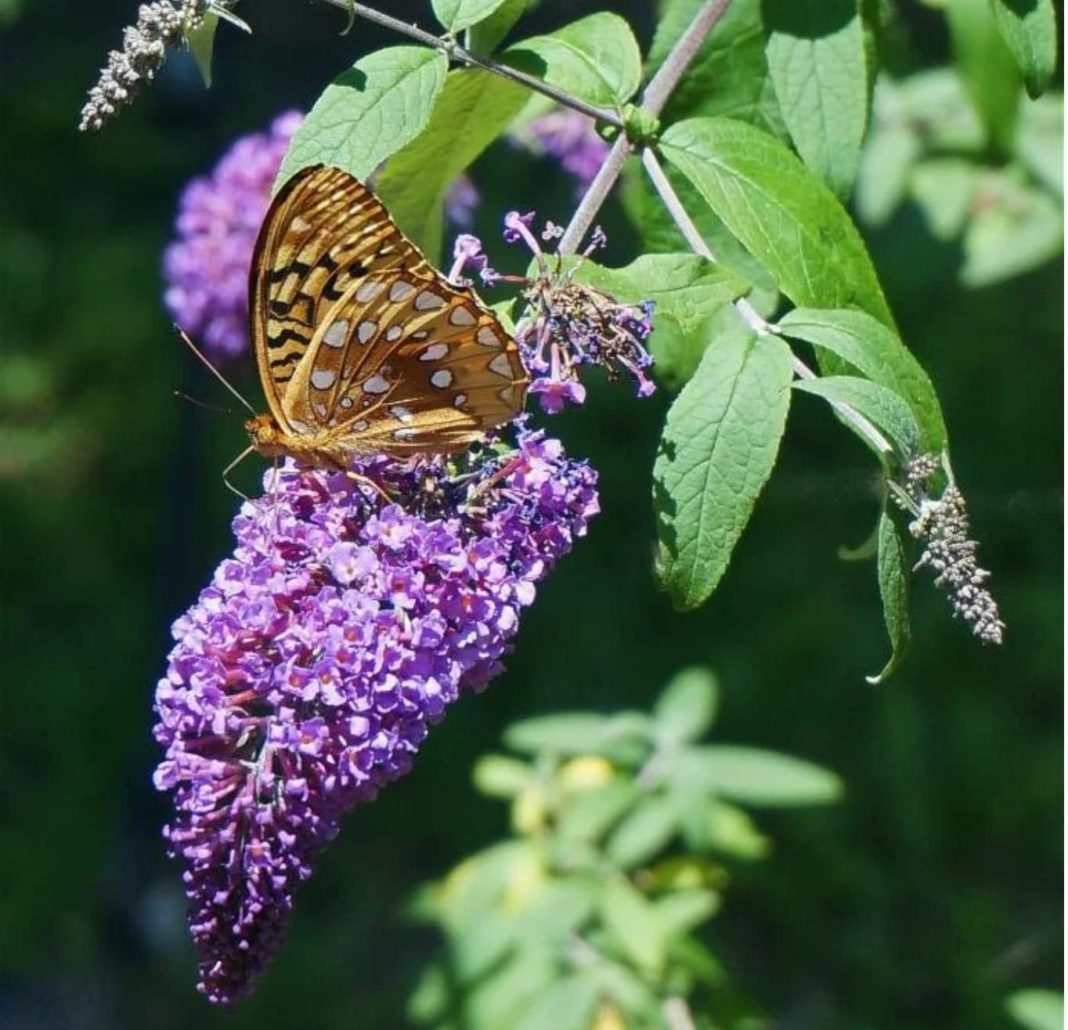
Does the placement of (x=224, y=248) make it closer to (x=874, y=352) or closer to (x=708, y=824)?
(x=708, y=824)

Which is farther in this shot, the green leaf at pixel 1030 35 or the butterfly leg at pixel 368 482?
the green leaf at pixel 1030 35

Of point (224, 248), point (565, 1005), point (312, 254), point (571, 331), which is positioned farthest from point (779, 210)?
point (565, 1005)

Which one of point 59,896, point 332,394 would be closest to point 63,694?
point 59,896

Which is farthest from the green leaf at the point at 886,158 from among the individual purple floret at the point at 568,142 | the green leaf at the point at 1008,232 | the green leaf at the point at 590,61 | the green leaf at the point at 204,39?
the green leaf at the point at 204,39

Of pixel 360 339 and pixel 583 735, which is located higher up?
pixel 360 339

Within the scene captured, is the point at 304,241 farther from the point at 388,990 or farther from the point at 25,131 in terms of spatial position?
the point at 25,131

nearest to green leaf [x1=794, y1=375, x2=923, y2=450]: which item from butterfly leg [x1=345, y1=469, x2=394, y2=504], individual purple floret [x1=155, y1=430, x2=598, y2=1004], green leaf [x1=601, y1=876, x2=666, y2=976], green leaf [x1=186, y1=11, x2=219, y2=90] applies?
individual purple floret [x1=155, y1=430, x2=598, y2=1004]

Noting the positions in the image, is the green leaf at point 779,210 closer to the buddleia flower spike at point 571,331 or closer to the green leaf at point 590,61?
the green leaf at point 590,61
